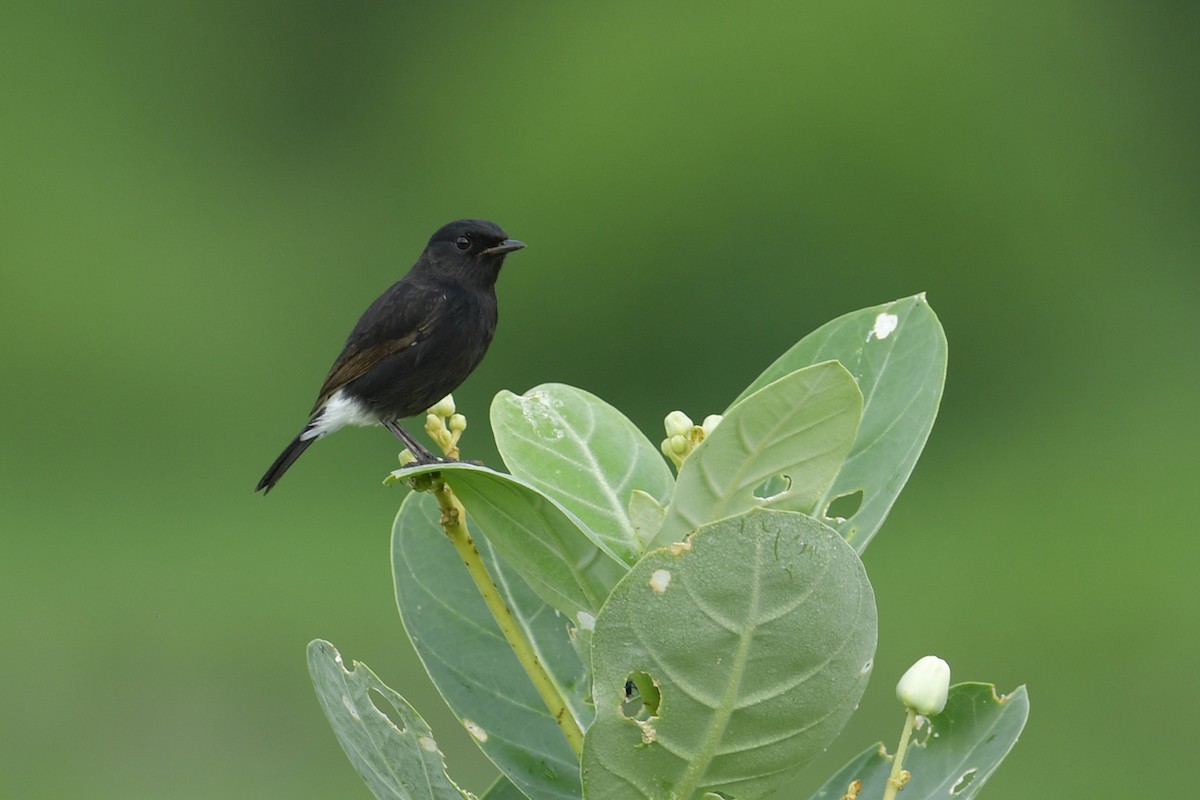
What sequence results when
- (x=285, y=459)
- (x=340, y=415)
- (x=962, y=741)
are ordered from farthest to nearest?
(x=285, y=459), (x=340, y=415), (x=962, y=741)

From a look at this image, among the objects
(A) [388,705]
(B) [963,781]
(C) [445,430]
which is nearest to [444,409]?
(C) [445,430]

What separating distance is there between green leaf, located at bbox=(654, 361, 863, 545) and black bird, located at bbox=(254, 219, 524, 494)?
56.4 inches

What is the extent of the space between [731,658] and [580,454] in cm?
27

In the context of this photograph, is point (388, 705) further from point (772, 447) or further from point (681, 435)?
point (772, 447)

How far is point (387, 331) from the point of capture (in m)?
2.44

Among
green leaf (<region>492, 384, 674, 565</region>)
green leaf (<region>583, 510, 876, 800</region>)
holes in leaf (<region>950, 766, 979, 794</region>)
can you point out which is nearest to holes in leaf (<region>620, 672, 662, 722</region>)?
green leaf (<region>583, 510, 876, 800</region>)

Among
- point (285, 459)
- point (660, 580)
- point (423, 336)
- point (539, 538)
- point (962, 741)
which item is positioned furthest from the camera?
point (285, 459)

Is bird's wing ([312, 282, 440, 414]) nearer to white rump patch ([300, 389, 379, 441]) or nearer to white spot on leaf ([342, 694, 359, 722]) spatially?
white rump patch ([300, 389, 379, 441])

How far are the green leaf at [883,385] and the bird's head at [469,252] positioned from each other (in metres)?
1.38

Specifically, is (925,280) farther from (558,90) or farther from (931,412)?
(931,412)

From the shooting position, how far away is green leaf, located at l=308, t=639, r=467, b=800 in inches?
37.3

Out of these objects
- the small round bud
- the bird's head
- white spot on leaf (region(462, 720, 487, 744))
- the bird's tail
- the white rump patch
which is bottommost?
the bird's tail

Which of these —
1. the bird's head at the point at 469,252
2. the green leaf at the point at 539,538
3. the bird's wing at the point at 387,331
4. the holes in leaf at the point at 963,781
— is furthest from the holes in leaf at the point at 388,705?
the bird's head at the point at 469,252

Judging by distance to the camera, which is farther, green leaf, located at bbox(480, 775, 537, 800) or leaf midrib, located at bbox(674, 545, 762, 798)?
green leaf, located at bbox(480, 775, 537, 800)
